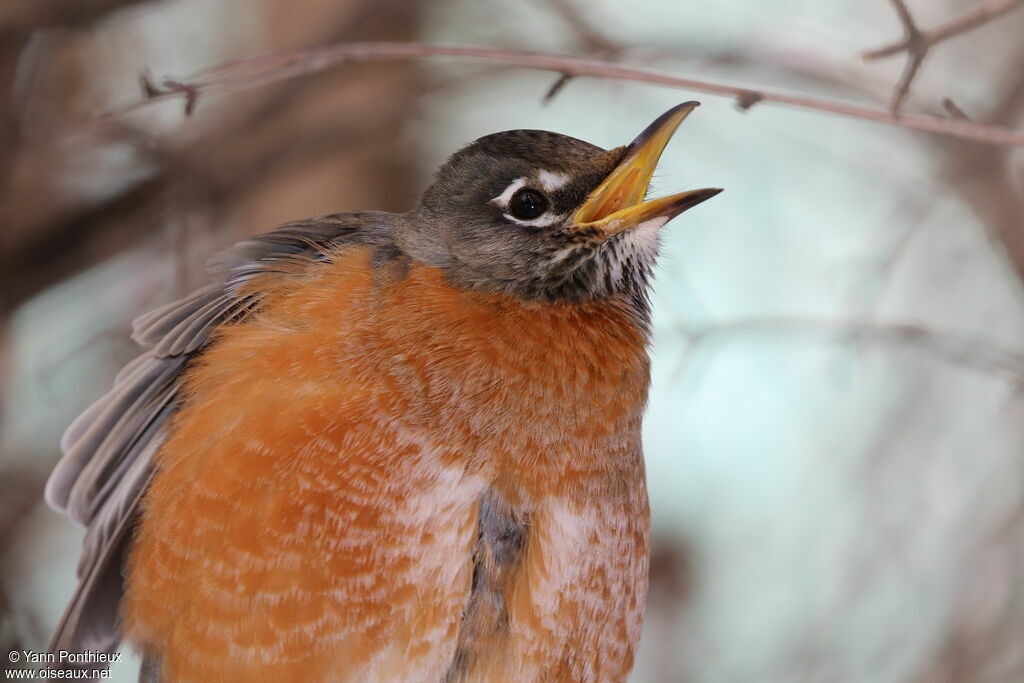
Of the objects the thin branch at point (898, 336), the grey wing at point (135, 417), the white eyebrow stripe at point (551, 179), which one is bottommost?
the grey wing at point (135, 417)

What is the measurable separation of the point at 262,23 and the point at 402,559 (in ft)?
9.73

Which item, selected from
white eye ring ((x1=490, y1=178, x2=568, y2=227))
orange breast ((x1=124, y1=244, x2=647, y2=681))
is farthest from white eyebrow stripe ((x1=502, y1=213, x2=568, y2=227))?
orange breast ((x1=124, y1=244, x2=647, y2=681))

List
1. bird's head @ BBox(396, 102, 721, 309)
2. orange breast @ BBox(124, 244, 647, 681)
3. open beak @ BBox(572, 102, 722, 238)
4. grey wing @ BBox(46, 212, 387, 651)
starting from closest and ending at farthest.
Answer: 1. orange breast @ BBox(124, 244, 647, 681)
2. open beak @ BBox(572, 102, 722, 238)
3. bird's head @ BBox(396, 102, 721, 309)
4. grey wing @ BBox(46, 212, 387, 651)

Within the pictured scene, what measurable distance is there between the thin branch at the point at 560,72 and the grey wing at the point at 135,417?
49 cm

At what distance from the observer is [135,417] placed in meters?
2.98

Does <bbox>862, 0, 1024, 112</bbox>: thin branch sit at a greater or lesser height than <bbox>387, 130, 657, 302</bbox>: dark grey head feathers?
greater

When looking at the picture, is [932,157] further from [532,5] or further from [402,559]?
[402,559]

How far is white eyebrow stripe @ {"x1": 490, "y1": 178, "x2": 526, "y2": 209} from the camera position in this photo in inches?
113

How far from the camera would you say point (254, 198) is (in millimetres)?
4344

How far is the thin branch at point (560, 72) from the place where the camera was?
2354 mm

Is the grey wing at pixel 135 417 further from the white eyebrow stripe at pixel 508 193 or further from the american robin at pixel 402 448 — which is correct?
the white eyebrow stripe at pixel 508 193

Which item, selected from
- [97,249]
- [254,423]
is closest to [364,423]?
[254,423]

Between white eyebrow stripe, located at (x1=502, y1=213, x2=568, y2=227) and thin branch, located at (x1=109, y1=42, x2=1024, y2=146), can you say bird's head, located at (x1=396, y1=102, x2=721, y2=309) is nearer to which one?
white eyebrow stripe, located at (x1=502, y1=213, x2=568, y2=227)

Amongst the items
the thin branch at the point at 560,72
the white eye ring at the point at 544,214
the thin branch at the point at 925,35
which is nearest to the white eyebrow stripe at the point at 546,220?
the white eye ring at the point at 544,214
